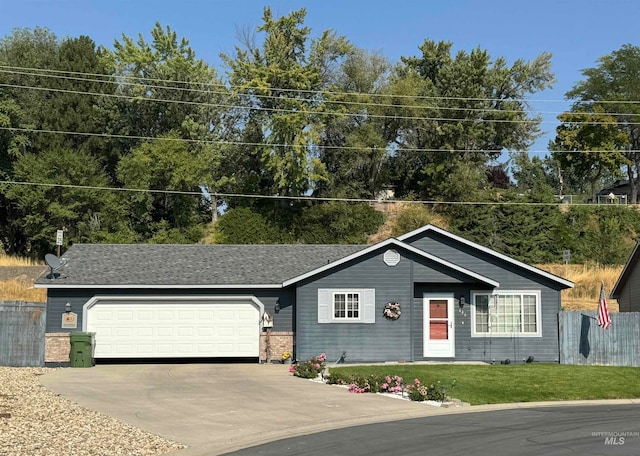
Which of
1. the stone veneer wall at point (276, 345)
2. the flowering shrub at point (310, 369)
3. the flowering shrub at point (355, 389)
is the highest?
the stone veneer wall at point (276, 345)

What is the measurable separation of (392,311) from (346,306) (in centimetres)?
156

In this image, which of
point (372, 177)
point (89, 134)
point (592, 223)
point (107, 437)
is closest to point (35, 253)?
point (89, 134)

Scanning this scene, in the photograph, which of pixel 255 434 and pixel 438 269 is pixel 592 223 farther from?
pixel 255 434

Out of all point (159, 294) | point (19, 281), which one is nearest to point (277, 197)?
point (19, 281)

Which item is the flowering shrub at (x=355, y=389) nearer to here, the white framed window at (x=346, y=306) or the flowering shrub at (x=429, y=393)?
the flowering shrub at (x=429, y=393)

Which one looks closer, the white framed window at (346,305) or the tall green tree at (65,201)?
the white framed window at (346,305)

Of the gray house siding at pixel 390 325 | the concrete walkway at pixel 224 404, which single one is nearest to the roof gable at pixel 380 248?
the gray house siding at pixel 390 325

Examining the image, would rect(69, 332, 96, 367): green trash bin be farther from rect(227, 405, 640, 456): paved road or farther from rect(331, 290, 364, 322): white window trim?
Answer: rect(227, 405, 640, 456): paved road

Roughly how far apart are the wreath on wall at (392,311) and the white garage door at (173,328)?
14.8 feet

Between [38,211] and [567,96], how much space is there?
51.8 metres

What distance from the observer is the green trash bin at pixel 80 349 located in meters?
24.9

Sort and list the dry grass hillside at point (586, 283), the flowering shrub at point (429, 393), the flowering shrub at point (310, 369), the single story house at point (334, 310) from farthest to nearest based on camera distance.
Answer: the dry grass hillside at point (586, 283) → the single story house at point (334, 310) → the flowering shrub at point (310, 369) → the flowering shrub at point (429, 393)

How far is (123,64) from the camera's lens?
58531 millimetres

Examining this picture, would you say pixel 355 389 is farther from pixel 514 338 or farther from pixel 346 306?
pixel 514 338
